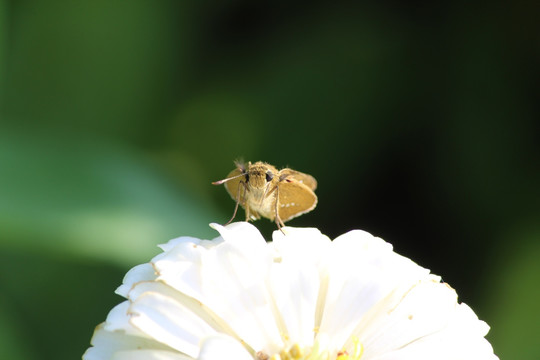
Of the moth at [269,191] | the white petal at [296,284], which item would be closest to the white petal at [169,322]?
the white petal at [296,284]

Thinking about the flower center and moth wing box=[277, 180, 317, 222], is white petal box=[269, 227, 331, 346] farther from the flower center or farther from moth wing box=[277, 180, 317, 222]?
moth wing box=[277, 180, 317, 222]

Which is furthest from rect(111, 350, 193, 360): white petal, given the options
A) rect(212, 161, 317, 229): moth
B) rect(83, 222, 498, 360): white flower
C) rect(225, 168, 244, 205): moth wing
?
rect(225, 168, 244, 205): moth wing

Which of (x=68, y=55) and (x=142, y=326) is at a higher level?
(x=68, y=55)

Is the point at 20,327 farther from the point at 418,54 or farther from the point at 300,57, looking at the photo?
the point at 418,54

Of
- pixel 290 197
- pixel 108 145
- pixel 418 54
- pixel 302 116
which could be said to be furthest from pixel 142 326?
pixel 418 54

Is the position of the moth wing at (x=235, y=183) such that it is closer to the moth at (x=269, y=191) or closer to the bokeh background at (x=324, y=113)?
the moth at (x=269, y=191)

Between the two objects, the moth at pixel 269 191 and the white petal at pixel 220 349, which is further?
the moth at pixel 269 191
